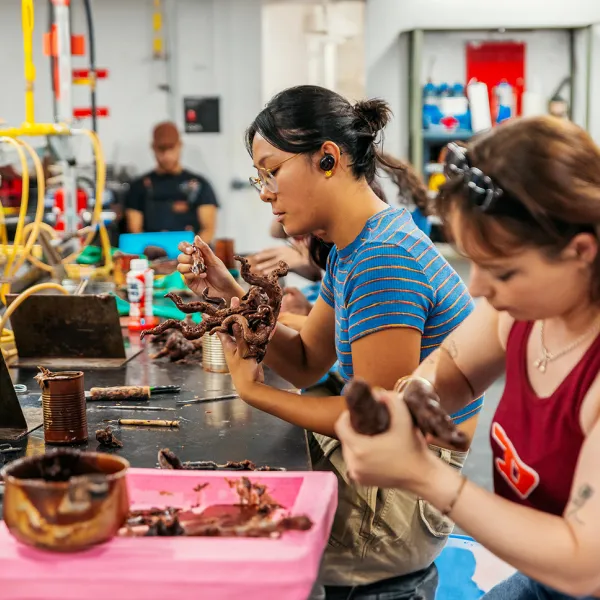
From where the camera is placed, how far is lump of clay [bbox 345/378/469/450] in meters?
1.20

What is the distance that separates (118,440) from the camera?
1899 millimetres

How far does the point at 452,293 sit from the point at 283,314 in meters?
1.03

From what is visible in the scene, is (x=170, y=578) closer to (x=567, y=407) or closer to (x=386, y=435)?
(x=386, y=435)

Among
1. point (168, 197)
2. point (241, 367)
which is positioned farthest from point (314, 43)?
point (241, 367)

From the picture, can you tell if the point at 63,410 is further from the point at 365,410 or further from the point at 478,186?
the point at 478,186

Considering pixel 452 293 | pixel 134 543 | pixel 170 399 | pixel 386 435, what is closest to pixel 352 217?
pixel 452 293

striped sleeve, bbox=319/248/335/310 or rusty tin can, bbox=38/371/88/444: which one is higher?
striped sleeve, bbox=319/248/335/310

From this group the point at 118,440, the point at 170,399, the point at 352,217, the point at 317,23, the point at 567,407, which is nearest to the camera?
the point at 567,407

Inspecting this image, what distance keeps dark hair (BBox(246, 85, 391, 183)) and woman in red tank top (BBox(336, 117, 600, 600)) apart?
25.4 inches

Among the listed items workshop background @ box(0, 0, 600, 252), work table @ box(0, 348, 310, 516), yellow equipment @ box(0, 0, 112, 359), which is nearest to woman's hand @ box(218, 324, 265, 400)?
work table @ box(0, 348, 310, 516)

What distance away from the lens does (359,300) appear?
1.90 meters

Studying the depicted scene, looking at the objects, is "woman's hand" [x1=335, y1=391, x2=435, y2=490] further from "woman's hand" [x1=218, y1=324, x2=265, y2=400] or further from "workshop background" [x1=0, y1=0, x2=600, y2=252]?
"workshop background" [x1=0, y1=0, x2=600, y2=252]

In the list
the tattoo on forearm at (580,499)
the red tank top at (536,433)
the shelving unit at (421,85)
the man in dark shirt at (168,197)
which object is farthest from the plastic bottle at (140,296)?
the shelving unit at (421,85)

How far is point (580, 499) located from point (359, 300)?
777 mm
